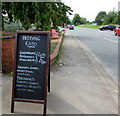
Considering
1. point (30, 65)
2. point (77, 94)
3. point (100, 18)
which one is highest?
point (100, 18)

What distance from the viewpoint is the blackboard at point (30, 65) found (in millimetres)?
2939

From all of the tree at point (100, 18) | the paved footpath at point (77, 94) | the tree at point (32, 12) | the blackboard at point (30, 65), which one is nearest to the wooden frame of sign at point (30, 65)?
the blackboard at point (30, 65)

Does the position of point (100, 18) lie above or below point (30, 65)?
above

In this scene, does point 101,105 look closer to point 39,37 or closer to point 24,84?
point 24,84

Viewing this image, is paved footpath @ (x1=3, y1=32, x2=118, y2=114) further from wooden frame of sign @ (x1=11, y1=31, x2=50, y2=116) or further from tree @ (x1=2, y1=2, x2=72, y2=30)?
tree @ (x1=2, y1=2, x2=72, y2=30)

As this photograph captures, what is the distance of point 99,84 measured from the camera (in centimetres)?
434

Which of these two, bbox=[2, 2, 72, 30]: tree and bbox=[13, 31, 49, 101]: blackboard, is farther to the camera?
bbox=[2, 2, 72, 30]: tree

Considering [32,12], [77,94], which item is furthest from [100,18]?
[77,94]

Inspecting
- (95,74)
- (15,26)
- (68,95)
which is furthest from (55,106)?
(15,26)

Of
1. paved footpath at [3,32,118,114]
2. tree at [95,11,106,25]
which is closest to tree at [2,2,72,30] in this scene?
paved footpath at [3,32,118,114]

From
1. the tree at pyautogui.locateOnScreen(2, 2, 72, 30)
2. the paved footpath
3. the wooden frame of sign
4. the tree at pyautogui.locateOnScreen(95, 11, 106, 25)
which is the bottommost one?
the paved footpath

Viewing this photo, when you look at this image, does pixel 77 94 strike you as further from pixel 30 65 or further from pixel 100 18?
pixel 100 18

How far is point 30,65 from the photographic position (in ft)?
9.84

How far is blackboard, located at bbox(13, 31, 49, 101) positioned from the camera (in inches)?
116
